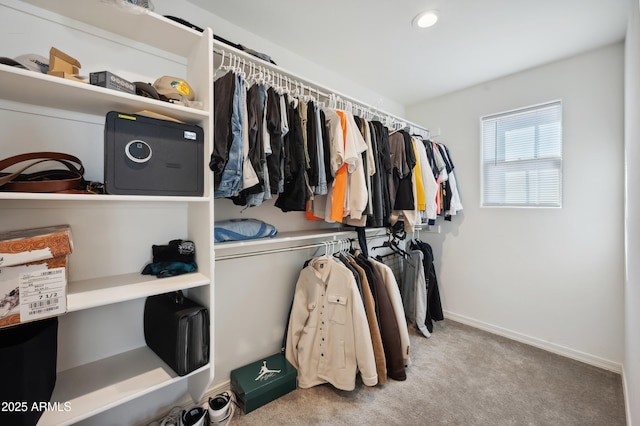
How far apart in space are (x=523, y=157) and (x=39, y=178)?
332 cm

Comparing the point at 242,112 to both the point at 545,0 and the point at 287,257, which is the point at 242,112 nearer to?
the point at 287,257

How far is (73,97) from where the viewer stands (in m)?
1.04

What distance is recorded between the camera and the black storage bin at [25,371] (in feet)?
2.64

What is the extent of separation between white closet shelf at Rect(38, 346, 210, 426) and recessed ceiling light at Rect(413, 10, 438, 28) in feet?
7.56

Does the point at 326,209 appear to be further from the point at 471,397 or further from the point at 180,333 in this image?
the point at 471,397

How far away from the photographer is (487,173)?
2.67 meters

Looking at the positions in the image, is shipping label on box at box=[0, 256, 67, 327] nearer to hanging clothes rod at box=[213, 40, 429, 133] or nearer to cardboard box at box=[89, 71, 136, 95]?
cardboard box at box=[89, 71, 136, 95]

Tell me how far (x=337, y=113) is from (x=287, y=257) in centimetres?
110

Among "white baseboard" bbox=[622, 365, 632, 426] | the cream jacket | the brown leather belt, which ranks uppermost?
the brown leather belt

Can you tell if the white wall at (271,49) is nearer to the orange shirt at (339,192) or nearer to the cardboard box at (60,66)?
the orange shirt at (339,192)

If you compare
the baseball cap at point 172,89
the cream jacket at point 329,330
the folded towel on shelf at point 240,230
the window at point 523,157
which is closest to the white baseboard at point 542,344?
the window at point 523,157

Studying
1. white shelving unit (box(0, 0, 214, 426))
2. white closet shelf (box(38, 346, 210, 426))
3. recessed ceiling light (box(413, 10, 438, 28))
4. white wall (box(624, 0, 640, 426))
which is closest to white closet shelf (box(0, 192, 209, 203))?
white shelving unit (box(0, 0, 214, 426))

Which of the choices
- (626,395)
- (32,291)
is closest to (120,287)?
(32,291)

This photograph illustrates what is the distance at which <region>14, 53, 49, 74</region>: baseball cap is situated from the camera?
3.11 feet
